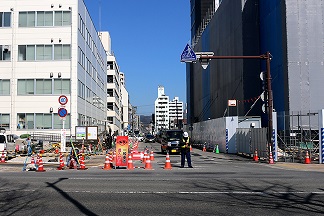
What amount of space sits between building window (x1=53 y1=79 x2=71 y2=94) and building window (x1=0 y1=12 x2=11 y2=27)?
8.23 m

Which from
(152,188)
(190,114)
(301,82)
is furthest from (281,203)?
(190,114)

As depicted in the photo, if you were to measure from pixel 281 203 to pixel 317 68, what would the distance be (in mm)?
29585

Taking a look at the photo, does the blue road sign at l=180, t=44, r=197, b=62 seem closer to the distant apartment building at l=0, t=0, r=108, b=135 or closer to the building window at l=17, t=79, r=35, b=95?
the distant apartment building at l=0, t=0, r=108, b=135

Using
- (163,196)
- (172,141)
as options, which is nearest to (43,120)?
(172,141)

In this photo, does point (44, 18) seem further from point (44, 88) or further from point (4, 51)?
point (44, 88)

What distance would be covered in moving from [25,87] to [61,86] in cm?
394

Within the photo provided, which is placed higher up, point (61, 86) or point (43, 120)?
point (61, 86)

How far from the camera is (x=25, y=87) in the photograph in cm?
4500

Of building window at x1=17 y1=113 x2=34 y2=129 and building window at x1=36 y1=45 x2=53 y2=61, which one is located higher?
building window at x1=36 y1=45 x2=53 y2=61

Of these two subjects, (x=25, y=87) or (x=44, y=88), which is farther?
(x=25, y=87)

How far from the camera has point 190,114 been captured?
315 ft

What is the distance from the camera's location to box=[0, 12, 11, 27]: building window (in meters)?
45.1

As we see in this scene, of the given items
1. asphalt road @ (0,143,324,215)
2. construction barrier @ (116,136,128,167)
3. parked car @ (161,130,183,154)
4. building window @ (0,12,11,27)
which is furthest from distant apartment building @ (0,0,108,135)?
asphalt road @ (0,143,324,215)

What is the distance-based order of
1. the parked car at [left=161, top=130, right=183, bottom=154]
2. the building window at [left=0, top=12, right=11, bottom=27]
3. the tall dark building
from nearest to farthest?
1. the parked car at [left=161, top=130, right=183, bottom=154]
2. the tall dark building
3. the building window at [left=0, top=12, right=11, bottom=27]
